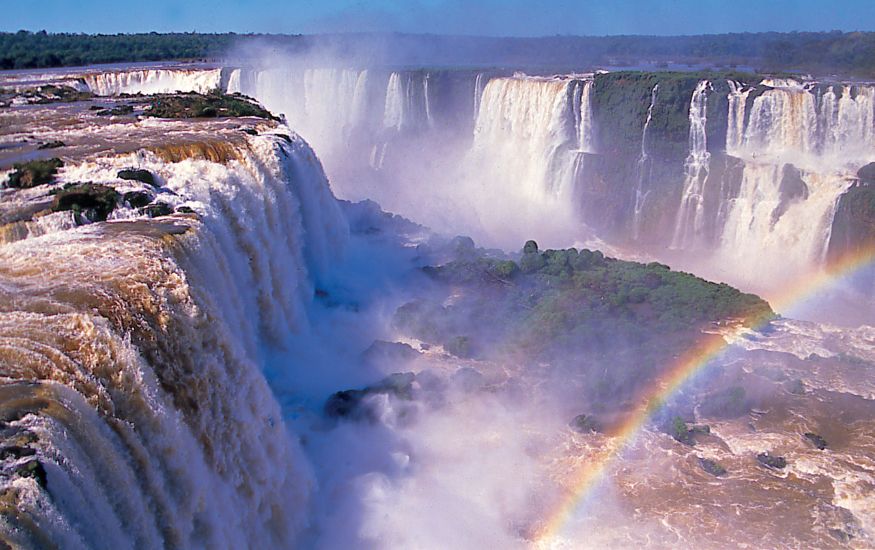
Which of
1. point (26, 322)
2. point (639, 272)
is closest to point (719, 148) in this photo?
point (639, 272)

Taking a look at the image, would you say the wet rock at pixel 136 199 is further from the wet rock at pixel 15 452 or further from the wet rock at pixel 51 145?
the wet rock at pixel 15 452

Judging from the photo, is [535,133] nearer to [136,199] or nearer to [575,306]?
[575,306]

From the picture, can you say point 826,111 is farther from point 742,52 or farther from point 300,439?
point 742,52

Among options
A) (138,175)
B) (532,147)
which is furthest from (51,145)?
(532,147)

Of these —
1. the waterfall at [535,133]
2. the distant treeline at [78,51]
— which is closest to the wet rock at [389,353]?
the waterfall at [535,133]

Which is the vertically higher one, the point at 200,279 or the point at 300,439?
the point at 200,279

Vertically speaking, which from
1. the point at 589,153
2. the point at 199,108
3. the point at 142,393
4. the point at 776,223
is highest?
the point at 199,108

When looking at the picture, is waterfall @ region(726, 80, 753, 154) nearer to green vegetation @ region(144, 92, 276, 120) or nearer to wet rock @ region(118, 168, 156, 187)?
green vegetation @ region(144, 92, 276, 120)
